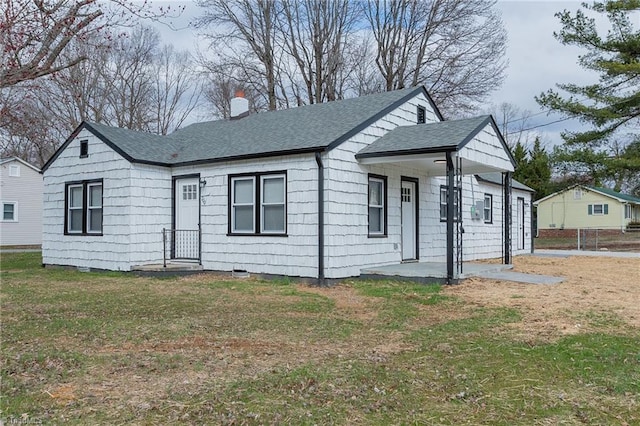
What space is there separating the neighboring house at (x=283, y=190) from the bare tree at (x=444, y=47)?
1257 centimetres

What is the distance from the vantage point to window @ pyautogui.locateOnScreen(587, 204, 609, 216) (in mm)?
37594

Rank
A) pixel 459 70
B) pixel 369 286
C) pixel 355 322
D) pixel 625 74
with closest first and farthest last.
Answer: pixel 355 322
pixel 369 286
pixel 625 74
pixel 459 70

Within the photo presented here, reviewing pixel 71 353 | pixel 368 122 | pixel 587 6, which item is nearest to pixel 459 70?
pixel 587 6

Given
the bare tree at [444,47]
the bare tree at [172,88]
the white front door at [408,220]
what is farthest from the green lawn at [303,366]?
the bare tree at [172,88]

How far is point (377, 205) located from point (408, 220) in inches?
59.2

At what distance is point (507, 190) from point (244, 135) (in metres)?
6.78

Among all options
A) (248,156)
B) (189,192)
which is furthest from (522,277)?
(189,192)

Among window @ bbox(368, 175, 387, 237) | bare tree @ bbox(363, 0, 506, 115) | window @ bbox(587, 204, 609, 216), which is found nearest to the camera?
window @ bbox(368, 175, 387, 237)

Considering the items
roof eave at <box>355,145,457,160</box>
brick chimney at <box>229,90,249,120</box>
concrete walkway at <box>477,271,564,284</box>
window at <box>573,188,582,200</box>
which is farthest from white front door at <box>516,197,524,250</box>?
window at <box>573,188,582,200</box>

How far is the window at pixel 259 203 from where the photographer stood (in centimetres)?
1114

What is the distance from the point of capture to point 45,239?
14.5 meters

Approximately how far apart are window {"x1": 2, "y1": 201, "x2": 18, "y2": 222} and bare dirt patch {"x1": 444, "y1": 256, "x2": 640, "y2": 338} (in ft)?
89.2

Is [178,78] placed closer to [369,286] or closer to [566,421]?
[369,286]

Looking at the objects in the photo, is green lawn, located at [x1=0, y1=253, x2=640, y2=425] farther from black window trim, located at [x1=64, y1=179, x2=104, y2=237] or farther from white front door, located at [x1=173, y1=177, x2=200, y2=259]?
black window trim, located at [x1=64, y1=179, x2=104, y2=237]
